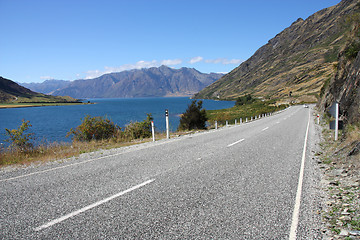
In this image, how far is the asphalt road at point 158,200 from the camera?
3666 millimetres

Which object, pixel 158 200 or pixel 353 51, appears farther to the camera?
pixel 353 51

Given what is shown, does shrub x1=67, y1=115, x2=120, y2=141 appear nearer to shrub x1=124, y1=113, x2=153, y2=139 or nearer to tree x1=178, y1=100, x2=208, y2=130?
shrub x1=124, y1=113, x2=153, y2=139

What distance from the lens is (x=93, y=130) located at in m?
16.8

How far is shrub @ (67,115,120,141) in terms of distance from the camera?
54.2 ft

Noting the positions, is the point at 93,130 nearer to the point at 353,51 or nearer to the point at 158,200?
the point at 158,200

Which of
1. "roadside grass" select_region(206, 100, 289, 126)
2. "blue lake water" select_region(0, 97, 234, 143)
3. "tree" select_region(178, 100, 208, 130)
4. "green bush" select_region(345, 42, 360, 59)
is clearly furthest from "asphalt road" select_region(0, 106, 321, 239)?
"roadside grass" select_region(206, 100, 289, 126)

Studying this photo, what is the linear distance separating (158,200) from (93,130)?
13.3m

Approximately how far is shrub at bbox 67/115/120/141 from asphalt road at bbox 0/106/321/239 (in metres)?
8.76

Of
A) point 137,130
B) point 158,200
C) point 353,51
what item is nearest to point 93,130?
point 137,130

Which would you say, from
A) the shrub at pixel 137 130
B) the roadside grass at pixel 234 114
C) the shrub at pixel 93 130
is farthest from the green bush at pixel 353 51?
the shrub at pixel 93 130

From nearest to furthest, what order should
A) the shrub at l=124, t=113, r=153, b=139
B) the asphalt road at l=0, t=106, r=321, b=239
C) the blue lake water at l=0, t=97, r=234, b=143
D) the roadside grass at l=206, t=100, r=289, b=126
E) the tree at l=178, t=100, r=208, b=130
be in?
the asphalt road at l=0, t=106, r=321, b=239 < the shrub at l=124, t=113, r=153, b=139 < the tree at l=178, t=100, r=208, b=130 < the blue lake water at l=0, t=97, r=234, b=143 < the roadside grass at l=206, t=100, r=289, b=126

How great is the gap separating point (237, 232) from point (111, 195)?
2686 millimetres

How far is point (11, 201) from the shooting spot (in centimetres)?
476

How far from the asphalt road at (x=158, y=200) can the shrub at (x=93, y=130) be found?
8.76 meters
